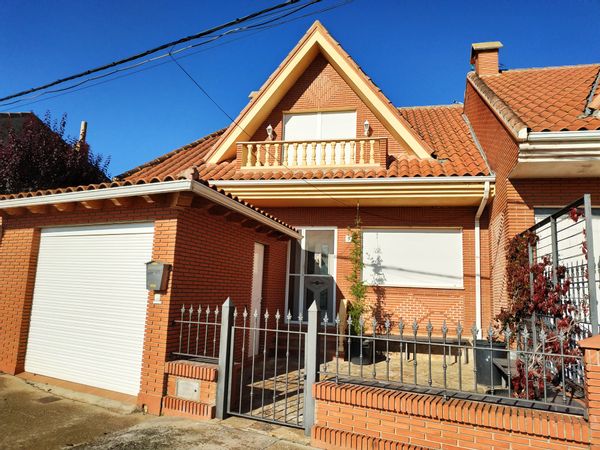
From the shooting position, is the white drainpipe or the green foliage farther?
the green foliage

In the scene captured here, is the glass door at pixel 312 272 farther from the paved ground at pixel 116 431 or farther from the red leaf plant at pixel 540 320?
the paved ground at pixel 116 431

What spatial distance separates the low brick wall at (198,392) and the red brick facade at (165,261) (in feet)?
0.48

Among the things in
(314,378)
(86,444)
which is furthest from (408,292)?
(86,444)

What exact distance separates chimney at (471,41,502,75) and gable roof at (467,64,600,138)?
0.25m

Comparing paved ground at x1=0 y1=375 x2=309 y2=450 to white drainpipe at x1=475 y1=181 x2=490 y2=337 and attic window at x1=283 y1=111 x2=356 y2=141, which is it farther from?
attic window at x1=283 y1=111 x2=356 y2=141

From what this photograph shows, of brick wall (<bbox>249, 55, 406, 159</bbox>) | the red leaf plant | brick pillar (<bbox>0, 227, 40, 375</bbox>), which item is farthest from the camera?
brick wall (<bbox>249, 55, 406, 159</bbox>)

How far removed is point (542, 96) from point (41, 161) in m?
15.3

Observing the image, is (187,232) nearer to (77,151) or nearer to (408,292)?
(408,292)

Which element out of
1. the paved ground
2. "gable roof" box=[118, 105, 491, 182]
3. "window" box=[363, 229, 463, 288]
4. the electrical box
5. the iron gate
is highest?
"gable roof" box=[118, 105, 491, 182]

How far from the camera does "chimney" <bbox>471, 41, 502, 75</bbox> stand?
1252cm

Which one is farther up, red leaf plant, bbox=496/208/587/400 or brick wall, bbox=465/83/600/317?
brick wall, bbox=465/83/600/317

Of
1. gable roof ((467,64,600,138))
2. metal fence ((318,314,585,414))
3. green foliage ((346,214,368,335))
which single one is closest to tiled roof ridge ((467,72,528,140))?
gable roof ((467,64,600,138))

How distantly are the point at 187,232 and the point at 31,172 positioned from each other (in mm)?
10692

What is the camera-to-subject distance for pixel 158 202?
5.93 m
